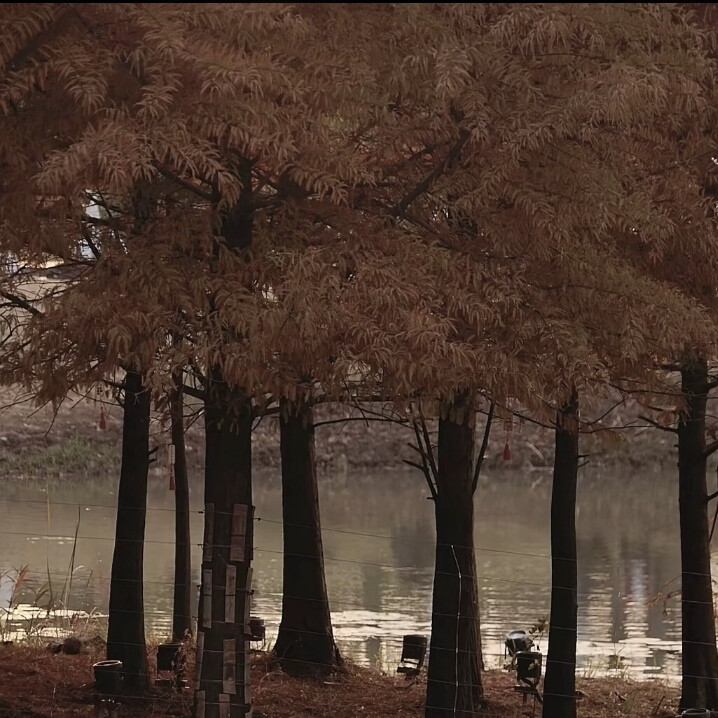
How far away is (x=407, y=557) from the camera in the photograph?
742 inches

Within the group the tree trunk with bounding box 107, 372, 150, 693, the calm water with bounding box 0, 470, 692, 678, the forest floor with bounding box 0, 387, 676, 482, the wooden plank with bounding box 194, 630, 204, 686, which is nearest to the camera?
the wooden plank with bounding box 194, 630, 204, 686

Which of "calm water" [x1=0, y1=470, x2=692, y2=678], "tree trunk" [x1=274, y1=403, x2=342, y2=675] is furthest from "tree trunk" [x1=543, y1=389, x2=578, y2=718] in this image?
"calm water" [x1=0, y1=470, x2=692, y2=678]

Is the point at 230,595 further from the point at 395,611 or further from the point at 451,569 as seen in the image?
the point at 395,611

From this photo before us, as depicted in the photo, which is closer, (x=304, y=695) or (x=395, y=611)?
(x=304, y=695)

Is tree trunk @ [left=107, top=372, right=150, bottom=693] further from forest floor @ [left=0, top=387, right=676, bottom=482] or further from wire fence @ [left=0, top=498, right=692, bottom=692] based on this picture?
forest floor @ [left=0, top=387, right=676, bottom=482]

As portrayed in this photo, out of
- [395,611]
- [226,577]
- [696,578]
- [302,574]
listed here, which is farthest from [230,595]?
[395,611]

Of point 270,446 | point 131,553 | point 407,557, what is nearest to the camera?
point 131,553

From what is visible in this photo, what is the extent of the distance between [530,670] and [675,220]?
3777 millimetres

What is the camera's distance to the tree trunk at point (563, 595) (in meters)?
9.93

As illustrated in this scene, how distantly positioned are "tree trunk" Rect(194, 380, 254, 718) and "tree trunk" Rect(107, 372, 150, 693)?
2054 millimetres

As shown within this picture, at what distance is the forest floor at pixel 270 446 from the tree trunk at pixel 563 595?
13751 mm

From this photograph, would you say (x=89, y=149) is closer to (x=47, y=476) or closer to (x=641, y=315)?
(x=641, y=315)

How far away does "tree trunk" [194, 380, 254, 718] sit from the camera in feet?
25.3

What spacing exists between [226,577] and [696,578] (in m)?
4.49
